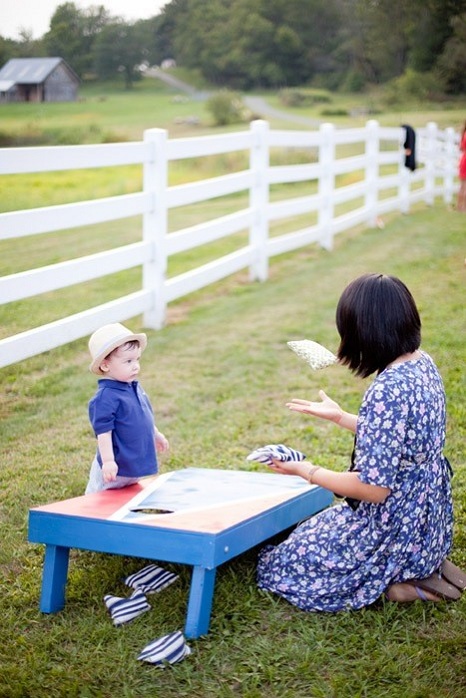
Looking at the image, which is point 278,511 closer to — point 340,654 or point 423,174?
point 340,654

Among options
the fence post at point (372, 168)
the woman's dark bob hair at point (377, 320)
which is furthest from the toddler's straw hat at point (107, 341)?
the fence post at point (372, 168)

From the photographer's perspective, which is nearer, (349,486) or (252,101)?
(349,486)

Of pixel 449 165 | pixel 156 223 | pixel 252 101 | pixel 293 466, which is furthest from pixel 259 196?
pixel 449 165

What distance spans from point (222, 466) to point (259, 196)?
16.6 feet

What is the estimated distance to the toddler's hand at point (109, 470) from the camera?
9.95 feet

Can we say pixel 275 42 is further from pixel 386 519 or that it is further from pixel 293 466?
pixel 386 519

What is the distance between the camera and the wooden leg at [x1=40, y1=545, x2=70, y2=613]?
279 cm

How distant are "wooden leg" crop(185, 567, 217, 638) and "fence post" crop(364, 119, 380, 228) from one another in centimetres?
1093

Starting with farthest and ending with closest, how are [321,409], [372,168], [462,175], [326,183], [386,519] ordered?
[372,168], [462,175], [326,183], [321,409], [386,519]

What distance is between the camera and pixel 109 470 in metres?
3.03

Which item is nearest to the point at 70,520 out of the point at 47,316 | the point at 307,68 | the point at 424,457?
the point at 424,457

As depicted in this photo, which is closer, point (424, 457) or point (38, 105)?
point (424, 457)

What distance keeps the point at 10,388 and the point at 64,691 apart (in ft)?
10.3

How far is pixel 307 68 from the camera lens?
8.98m
